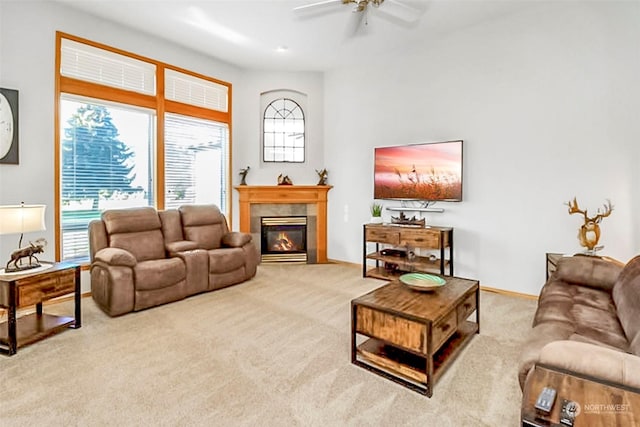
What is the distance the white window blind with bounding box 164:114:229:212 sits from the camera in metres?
4.80

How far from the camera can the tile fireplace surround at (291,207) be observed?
5.53m

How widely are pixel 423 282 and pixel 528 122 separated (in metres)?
2.54

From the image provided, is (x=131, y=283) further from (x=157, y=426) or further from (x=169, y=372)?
(x=157, y=426)

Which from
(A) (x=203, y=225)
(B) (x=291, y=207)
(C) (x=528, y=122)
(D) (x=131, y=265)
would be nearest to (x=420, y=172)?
(C) (x=528, y=122)

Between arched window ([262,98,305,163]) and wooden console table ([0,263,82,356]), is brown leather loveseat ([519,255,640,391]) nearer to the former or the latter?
wooden console table ([0,263,82,356])

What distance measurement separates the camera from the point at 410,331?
206cm

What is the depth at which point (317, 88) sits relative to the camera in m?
5.82

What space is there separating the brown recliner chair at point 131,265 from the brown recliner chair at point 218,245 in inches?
13.2

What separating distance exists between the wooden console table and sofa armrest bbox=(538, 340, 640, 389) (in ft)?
11.2

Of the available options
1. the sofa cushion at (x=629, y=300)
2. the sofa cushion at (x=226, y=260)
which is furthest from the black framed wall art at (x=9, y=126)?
the sofa cushion at (x=629, y=300)

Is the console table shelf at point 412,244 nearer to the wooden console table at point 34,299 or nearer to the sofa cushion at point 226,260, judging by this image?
the sofa cushion at point 226,260

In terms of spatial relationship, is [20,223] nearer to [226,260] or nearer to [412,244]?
[226,260]

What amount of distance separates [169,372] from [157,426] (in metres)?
0.55

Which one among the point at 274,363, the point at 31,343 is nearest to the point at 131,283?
the point at 31,343
